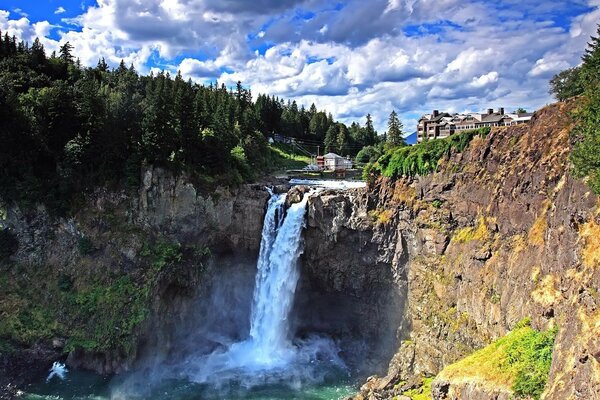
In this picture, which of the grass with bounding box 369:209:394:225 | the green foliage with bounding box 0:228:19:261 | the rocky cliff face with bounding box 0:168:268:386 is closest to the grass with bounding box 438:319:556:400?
the grass with bounding box 369:209:394:225

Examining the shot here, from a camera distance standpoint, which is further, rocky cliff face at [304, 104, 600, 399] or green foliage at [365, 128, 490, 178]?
green foliage at [365, 128, 490, 178]

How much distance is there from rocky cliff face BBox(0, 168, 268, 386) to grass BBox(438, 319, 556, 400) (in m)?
24.4

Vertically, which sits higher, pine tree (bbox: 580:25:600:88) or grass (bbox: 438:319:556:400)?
pine tree (bbox: 580:25:600:88)

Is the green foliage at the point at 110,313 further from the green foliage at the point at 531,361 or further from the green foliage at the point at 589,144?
the green foliage at the point at 589,144

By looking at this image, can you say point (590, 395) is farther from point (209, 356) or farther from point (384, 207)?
→ point (209, 356)

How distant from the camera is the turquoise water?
32.5 m

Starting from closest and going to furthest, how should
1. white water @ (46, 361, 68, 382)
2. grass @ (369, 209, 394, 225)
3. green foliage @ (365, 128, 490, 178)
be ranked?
1. green foliage @ (365, 128, 490, 178)
2. white water @ (46, 361, 68, 382)
3. grass @ (369, 209, 394, 225)

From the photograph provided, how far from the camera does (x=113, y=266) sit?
129 feet

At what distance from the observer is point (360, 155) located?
78250mm

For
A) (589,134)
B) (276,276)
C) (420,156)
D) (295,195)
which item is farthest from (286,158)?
(589,134)

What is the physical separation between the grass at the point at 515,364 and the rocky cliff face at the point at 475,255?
0.55m

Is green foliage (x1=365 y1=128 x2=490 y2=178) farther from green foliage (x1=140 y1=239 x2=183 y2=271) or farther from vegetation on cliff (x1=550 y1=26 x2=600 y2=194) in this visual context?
green foliage (x1=140 y1=239 x2=183 y2=271)

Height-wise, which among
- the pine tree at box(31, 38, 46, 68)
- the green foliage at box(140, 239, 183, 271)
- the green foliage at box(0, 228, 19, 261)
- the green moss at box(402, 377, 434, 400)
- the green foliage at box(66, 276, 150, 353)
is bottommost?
the green moss at box(402, 377, 434, 400)

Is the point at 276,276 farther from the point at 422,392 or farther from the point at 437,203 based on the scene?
the point at 422,392
